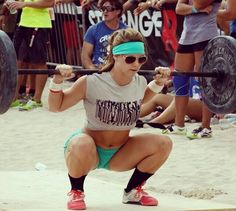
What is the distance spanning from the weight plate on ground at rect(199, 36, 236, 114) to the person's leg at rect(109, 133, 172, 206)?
0.88 m

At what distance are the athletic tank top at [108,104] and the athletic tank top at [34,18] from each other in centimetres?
703

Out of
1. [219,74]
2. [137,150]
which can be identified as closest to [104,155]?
[137,150]

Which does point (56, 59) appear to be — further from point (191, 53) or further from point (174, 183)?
point (174, 183)

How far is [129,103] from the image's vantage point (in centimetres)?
682

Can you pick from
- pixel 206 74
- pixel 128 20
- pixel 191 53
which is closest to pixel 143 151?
pixel 206 74

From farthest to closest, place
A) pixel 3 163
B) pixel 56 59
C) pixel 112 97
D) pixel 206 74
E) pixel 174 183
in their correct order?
pixel 56 59, pixel 3 163, pixel 174 183, pixel 206 74, pixel 112 97

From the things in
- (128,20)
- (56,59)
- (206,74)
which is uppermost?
(206,74)

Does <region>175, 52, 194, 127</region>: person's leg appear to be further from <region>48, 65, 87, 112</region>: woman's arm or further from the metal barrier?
the metal barrier

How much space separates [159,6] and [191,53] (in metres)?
2.07

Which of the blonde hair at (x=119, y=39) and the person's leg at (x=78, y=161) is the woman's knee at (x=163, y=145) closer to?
the person's leg at (x=78, y=161)

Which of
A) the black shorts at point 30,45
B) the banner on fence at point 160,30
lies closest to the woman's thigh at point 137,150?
the banner on fence at point 160,30

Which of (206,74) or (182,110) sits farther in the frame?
(182,110)

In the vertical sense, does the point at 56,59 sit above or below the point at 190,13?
below

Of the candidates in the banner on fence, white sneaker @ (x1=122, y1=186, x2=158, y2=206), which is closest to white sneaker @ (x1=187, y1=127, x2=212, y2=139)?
the banner on fence
